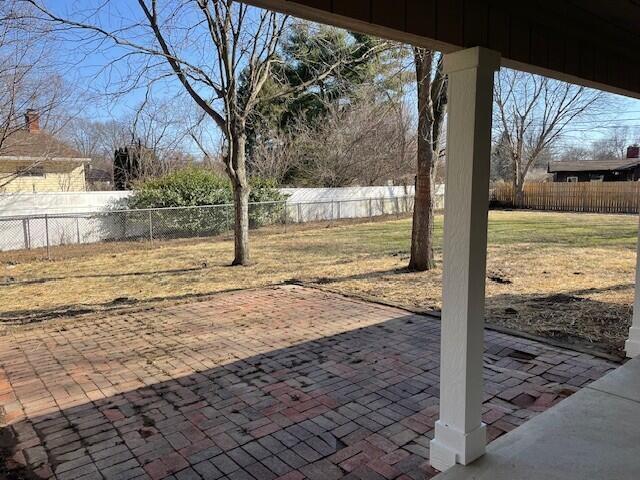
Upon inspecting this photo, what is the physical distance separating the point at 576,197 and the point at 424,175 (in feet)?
59.1

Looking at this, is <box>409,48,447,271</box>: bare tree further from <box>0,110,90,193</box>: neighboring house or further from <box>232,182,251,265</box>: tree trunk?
<box>0,110,90,193</box>: neighboring house

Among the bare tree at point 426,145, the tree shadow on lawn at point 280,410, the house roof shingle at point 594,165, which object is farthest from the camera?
the house roof shingle at point 594,165

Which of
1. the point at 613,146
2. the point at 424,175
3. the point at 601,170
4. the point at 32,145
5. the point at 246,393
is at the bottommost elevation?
the point at 246,393

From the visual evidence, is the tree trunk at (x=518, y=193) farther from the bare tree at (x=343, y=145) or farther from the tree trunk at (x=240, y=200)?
the tree trunk at (x=240, y=200)

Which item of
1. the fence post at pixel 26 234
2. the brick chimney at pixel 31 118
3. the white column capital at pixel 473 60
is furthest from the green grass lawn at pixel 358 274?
the white column capital at pixel 473 60

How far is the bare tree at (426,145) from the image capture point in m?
7.38

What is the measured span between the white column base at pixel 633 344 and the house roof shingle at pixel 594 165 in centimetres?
2978

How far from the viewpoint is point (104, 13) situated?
7.38 metres

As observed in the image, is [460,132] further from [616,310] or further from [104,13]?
[104,13]

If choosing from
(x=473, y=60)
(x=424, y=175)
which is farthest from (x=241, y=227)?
(x=473, y=60)

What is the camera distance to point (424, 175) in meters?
7.81

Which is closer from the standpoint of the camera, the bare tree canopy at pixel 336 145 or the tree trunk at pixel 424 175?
the tree trunk at pixel 424 175

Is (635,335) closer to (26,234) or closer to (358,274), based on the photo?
(358,274)

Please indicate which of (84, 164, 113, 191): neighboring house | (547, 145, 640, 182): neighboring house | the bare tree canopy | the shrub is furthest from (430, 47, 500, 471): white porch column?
(547, 145, 640, 182): neighboring house
